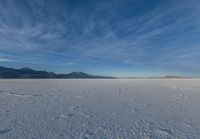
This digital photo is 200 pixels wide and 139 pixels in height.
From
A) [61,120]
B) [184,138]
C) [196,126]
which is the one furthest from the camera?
[61,120]

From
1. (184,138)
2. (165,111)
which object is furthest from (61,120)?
(165,111)

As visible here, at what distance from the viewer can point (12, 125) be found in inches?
125

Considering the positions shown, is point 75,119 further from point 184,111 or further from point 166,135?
point 184,111

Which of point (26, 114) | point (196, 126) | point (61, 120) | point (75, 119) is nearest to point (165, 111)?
point (196, 126)

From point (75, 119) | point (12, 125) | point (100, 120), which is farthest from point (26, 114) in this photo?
point (100, 120)

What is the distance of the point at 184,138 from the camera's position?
2670 mm

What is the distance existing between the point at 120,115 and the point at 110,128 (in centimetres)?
99

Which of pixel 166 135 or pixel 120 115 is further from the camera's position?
pixel 120 115

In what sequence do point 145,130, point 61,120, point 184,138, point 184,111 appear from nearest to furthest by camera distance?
point 184,138, point 145,130, point 61,120, point 184,111

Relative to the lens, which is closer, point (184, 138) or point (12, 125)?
point (184, 138)

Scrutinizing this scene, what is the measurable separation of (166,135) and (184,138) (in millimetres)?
291

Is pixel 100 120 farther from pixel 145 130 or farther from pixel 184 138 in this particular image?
pixel 184 138

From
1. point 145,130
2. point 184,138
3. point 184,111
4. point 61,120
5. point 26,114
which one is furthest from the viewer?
point 184,111

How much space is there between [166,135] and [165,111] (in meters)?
1.78
